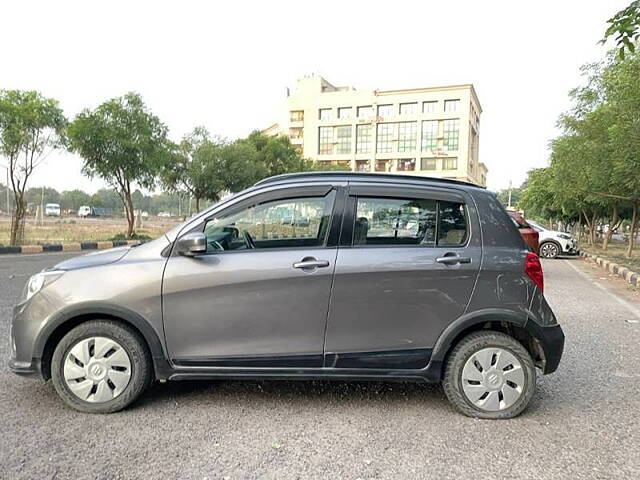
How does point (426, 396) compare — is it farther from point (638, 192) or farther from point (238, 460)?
point (638, 192)

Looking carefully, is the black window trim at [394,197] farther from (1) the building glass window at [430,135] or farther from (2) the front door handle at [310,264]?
(1) the building glass window at [430,135]

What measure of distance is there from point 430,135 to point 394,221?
250ft

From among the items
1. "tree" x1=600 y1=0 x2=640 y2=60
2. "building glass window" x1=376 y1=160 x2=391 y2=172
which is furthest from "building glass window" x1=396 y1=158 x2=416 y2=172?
"tree" x1=600 y1=0 x2=640 y2=60

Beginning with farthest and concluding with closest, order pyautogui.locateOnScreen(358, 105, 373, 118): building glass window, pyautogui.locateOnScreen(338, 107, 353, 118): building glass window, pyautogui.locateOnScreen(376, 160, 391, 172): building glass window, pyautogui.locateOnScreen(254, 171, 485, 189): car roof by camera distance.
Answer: pyautogui.locateOnScreen(338, 107, 353, 118): building glass window < pyautogui.locateOnScreen(358, 105, 373, 118): building glass window < pyautogui.locateOnScreen(376, 160, 391, 172): building glass window < pyautogui.locateOnScreen(254, 171, 485, 189): car roof

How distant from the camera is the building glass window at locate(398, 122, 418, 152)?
77.0m

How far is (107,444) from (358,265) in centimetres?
188

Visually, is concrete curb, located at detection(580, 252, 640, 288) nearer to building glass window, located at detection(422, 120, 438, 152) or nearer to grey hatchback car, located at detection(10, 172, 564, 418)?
grey hatchback car, located at detection(10, 172, 564, 418)

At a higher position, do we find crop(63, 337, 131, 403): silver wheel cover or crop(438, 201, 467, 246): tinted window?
crop(438, 201, 467, 246): tinted window

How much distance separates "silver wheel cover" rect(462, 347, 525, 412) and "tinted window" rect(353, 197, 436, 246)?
867 mm

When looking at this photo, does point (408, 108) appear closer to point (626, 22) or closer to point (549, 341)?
point (626, 22)

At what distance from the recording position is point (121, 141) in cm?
2034

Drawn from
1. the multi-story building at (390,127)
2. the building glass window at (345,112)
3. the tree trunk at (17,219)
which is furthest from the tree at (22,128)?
the building glass window at (345,112)

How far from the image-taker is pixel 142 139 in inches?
821

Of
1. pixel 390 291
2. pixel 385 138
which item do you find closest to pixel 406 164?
pixel 385 138
